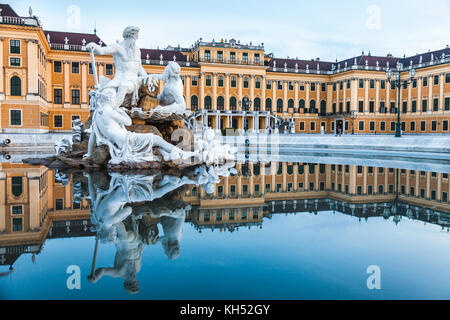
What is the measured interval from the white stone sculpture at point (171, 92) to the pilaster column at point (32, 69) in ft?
81.4

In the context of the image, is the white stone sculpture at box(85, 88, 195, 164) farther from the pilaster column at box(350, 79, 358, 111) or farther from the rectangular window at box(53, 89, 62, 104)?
the pilaster column at box(350, 79, 358, 111)

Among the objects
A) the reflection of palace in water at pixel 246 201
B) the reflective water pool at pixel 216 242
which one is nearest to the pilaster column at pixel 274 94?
the reflection of palace in water at pixel 246 201

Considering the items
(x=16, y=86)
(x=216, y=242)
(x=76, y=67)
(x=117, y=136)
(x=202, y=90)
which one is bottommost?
(x=216, y=242)

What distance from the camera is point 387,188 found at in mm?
8484

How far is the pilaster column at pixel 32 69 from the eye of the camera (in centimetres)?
3231

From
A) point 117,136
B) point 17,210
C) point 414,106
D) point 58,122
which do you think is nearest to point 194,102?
point 58,122

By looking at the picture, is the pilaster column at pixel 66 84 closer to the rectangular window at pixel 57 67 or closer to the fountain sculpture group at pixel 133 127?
the rectangular window at pixel 57 67

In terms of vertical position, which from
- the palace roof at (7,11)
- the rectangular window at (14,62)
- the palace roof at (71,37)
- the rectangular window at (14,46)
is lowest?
the rectangular window at (14,62)

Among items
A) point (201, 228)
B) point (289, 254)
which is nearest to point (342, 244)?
point (289, 254)

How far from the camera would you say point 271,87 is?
54.7 m

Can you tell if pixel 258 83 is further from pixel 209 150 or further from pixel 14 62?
pixel 209 150

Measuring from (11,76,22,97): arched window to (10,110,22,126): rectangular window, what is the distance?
1491 millimetres

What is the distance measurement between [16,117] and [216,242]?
32707mm
